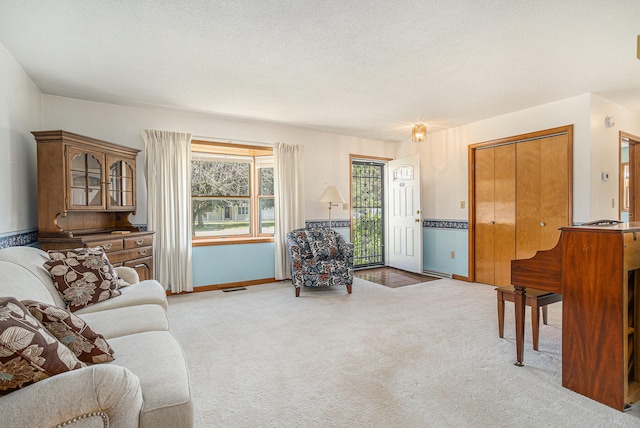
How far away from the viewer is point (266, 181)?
533cm

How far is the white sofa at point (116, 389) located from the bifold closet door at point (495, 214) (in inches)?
171

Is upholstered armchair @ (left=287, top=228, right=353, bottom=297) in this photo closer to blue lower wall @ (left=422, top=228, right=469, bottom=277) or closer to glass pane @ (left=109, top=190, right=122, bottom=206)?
blue lower wall @ (left=422, top=228, right=469, bottom=277)

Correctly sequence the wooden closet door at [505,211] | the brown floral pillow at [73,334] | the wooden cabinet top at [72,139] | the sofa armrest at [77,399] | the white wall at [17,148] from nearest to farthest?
1. the sofa armrest at [77,399]
2. the brown floral pillow at [73,334]
3. the white wall at [17,148]
4. the wooden cabinet top at [72,139]
5. the wooden closet door at [505,211]

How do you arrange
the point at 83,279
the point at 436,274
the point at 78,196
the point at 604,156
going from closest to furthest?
the point at 83,279
the point at 78,196
the point at 604,156
the point at 436,274

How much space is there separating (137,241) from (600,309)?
400 centimetres

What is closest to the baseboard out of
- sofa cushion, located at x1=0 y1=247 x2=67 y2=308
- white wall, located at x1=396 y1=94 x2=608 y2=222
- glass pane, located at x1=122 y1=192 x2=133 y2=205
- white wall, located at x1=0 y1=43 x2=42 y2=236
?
glass pane, located at x1=122 y1=192 x2=133 y2=205

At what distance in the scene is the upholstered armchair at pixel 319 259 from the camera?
424 cm

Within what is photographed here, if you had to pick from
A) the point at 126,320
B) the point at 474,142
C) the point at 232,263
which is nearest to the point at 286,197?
the point at 232,263

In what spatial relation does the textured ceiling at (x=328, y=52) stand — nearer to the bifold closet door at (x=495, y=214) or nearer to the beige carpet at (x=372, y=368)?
the bifold closet door at (x=495, y=214)

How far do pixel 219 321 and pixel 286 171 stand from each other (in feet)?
8.06

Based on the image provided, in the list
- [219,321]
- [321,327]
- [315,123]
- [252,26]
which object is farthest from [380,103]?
[219,321]

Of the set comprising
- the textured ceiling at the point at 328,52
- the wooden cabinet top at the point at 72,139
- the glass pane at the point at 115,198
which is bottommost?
the glass pane at the point at 115,198

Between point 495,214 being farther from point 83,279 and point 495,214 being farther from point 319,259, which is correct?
point 83,279

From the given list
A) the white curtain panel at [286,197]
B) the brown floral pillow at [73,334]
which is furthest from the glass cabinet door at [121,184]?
the brown floral pillow at [73,334]
